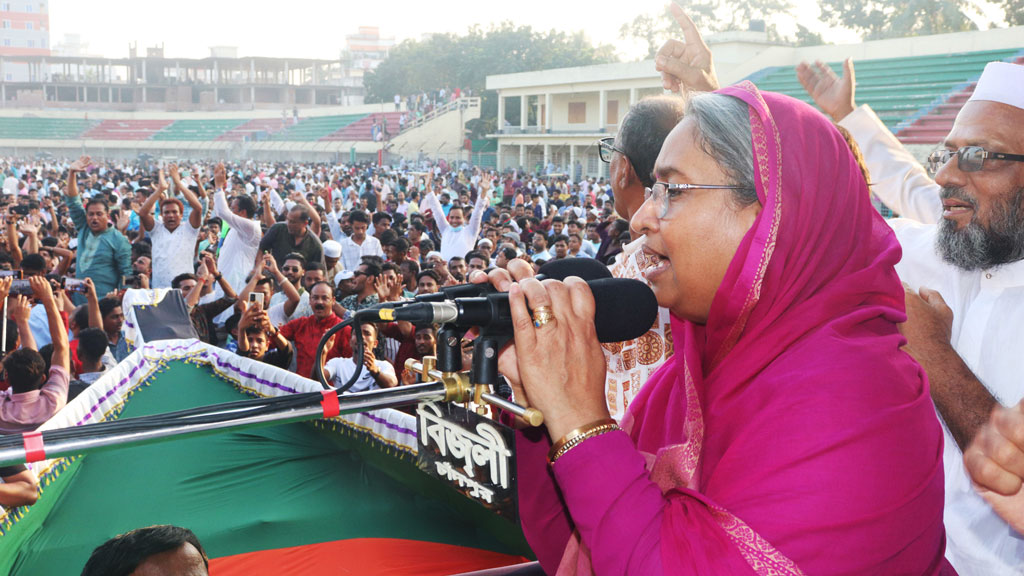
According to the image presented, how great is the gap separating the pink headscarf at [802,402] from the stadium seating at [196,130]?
184 ft

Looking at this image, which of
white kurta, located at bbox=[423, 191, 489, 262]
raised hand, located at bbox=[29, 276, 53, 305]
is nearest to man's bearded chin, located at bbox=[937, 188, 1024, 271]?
raised hand, located at bbox=[29, 276, 53, 305]

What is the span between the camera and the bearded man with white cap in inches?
62.9

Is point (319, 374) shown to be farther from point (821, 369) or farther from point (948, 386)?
point (948, 386)

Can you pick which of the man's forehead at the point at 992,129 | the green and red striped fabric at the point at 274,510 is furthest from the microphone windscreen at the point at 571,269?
the green and red striped fabric at the point at 274,510

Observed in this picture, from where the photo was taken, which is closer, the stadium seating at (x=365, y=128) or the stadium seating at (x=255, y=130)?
the stadium seating at (x=365, y=128)

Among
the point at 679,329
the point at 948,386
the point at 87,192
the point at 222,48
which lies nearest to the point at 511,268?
the point at 679,329

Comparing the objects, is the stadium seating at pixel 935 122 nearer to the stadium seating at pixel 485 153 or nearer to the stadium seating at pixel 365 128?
the stadium seating at pixel 485 153

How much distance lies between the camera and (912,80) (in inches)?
Answer: 791

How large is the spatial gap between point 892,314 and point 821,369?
0.53 ft

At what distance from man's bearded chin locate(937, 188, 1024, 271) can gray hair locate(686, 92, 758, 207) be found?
102 cm

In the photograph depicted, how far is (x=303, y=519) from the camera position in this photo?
262 centimetres

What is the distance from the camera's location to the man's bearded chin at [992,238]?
6.08 ft

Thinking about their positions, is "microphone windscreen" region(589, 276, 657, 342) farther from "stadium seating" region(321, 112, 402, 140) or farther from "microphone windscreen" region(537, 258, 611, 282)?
"stadium seating" region(321, 112, 402, 140)

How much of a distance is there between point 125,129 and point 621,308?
60674 mm
